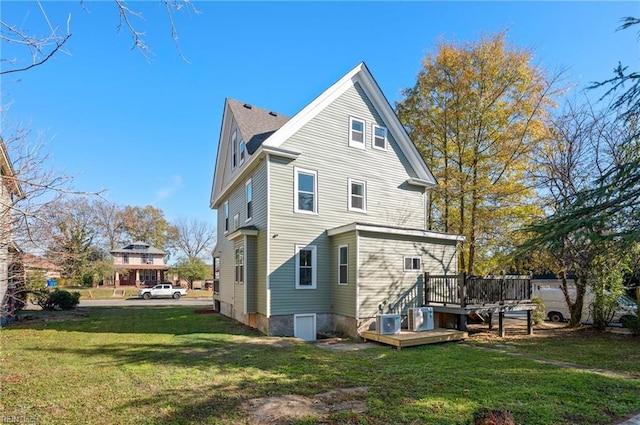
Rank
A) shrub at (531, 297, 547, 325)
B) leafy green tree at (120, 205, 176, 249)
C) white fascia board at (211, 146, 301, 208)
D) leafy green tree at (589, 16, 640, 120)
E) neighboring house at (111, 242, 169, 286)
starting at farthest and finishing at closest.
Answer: leafy green tree at (120, 205, 176, 249) → neighboring house at (111, 242, 169, 286) → shrub at (531, 297, 547, 325) → white fascia board at (211, 146, 301, 208) → leafy green tree at (589, 16, 640, 120)

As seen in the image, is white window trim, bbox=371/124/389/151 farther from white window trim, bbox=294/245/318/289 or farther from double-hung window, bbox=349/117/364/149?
white window trim, bbox=294/245/318/289

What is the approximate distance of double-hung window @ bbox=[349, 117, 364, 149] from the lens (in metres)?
13.9

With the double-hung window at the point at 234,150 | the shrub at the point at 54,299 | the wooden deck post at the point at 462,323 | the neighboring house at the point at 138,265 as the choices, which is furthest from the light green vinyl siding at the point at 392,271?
the neighboring house at the point at 138,265

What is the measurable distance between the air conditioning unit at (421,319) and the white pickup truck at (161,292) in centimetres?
2836

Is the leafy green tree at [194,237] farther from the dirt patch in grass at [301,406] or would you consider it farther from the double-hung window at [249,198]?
the dirt patch in grass at [301,406]

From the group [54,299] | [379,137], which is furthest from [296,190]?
[54,299]

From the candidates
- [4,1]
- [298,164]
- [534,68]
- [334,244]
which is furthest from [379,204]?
[4,1]

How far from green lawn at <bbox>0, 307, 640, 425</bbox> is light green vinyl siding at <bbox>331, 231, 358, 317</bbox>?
200 cm

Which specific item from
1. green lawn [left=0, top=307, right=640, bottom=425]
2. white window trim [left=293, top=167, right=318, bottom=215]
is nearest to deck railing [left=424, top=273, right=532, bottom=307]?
green lawn [left=0, top=307, right=640, bottom=425]

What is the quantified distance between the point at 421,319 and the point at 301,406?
7.27 m

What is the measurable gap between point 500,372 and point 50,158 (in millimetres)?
9580

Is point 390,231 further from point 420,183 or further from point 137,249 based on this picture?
point 137,249

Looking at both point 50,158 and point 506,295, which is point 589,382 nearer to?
point 506,295

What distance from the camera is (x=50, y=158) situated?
20.6ft
